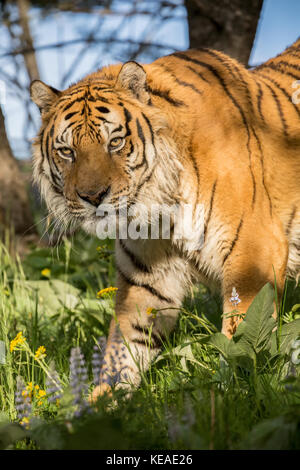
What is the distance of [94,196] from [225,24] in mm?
2414

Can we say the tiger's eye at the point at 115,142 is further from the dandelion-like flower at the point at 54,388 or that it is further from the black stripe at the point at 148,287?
the dandelion-like flower at the point at 54,388

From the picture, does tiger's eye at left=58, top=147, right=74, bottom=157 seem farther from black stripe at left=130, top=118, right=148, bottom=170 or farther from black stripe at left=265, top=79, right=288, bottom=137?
black stripe at left=265, top=79, right=288, bottom=137

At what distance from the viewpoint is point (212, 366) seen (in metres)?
2.14

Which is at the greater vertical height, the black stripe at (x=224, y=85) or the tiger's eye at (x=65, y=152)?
the black stripe at (x=224, y=85)

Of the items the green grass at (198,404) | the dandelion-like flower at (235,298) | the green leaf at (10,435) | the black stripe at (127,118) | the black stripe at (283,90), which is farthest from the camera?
the black stripe at (283,90)

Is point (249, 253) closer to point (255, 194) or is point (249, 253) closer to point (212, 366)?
point (255, 194)

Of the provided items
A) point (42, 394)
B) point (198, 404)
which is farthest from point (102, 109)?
point (198, 404)

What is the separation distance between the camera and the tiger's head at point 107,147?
7.39ft

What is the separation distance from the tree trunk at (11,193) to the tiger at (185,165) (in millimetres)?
2531

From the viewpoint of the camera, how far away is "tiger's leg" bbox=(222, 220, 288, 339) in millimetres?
2244

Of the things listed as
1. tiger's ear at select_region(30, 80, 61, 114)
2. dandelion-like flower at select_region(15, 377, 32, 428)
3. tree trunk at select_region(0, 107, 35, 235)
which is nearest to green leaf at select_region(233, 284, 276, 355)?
dandelion-like flower at select_region(15, 377, 32, 428)

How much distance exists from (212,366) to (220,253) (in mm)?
479

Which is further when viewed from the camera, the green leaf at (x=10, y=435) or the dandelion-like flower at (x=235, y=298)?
the dandelion-like flower at (x=235, y=298)

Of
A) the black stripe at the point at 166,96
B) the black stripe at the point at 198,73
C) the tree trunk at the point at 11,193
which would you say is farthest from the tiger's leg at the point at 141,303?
the tree trunk at the point at 11,193
